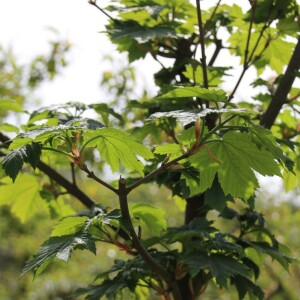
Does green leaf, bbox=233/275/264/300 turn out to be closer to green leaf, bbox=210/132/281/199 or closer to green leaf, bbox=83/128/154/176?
green leaf, bbox=210/132/281/199

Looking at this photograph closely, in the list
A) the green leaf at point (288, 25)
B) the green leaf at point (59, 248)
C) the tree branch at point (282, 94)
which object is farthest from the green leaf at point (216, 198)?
the green leaf at point (288, 25)

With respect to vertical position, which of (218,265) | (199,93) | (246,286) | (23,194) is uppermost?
(199,93)

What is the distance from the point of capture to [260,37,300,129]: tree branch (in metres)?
1.37

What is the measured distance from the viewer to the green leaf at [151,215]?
112 centimetres

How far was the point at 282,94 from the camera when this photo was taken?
4.53 feet

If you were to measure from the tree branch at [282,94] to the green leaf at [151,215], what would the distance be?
38 cm

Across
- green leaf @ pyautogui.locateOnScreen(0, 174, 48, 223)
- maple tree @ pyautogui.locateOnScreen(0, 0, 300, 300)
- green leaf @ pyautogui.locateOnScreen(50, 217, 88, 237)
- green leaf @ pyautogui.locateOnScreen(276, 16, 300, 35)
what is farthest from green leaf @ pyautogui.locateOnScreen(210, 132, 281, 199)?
green leaf @ pyautogui.locateOnScreen(0, 174, 48, 223)

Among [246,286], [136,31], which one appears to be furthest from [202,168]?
[136,31]

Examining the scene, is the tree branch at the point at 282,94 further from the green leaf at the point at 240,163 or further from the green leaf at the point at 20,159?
the green leaf at the point at 20,159

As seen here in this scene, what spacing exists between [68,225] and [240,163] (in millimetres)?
334

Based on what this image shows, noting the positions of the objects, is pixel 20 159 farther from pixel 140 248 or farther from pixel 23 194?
pixel 23 194

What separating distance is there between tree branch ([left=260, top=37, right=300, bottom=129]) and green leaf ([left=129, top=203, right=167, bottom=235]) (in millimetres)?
383

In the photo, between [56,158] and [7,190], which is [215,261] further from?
[7,190]

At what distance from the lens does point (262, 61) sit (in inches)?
62.3
